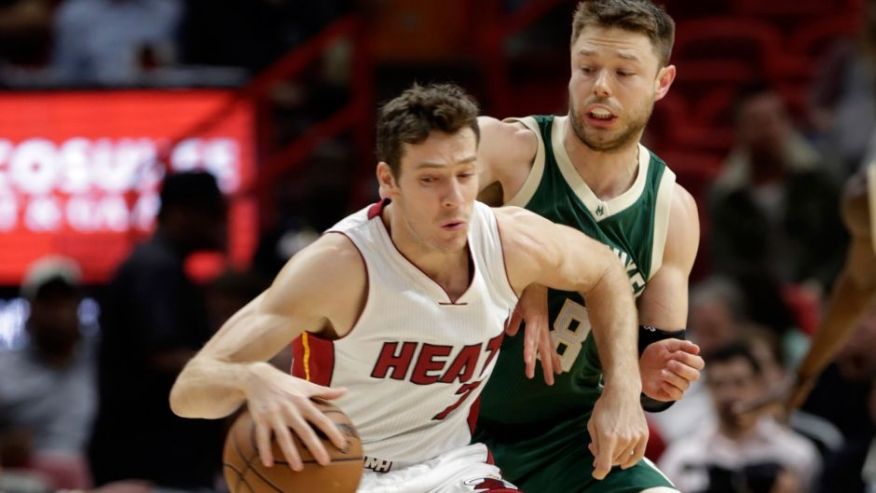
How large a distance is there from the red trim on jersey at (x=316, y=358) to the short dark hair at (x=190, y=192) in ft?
10.4

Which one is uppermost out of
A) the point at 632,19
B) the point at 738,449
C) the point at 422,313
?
the point at 632,19

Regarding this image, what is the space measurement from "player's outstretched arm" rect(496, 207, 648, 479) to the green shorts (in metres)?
0.25

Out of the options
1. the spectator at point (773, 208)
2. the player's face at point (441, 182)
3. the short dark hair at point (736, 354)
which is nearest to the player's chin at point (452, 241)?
the player's face at point (441, 182)

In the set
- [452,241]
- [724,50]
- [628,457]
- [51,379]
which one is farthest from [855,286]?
[724,50]

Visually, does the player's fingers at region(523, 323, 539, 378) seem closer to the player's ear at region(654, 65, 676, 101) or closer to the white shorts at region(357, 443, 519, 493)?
the white shorts at region(357, 443, 519, 493)

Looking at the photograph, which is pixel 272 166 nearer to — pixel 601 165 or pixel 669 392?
pixel 601 165

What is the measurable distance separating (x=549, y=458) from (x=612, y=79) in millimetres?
1287

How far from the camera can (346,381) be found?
184 inches

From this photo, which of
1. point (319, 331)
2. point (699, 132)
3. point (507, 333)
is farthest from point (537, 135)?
point (699, 132)

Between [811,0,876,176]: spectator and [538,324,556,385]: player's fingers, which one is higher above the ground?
[811,0,876,176]: spectator

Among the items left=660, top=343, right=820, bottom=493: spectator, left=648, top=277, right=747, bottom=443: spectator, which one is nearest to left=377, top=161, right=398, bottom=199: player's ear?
left=660, top=343, right=820, bottom=493: spectator

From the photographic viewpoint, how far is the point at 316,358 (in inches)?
183

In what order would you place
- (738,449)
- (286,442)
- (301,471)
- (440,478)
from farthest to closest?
(738,449) < (440,478) < (301,471) < (286,442)

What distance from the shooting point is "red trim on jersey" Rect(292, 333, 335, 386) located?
15.1 ft
